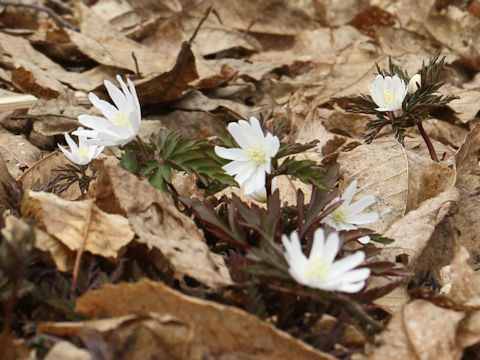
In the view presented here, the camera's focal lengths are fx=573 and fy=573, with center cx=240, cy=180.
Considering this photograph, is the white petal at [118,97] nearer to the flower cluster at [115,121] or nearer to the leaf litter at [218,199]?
the flower cluster at [115,121]

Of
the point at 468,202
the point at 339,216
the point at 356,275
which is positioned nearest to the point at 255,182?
the point at 339,216

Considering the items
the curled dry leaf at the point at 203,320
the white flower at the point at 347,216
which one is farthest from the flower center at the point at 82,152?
the white flower at the point at 347,216

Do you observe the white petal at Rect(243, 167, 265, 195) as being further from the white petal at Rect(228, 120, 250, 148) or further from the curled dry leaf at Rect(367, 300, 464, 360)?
the curled dry leaf at Rect(367, 300, 464, 360)

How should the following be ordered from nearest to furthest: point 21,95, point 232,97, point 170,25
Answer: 1. point 21,95
2. point 232,97
3. point 170,25

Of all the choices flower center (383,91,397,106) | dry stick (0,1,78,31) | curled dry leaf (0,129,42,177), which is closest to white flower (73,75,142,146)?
curled dry leaf (0,129,42,177)

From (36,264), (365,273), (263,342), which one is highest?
(365,273)

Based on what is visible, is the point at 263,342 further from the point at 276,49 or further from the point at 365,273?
the point at 276,49

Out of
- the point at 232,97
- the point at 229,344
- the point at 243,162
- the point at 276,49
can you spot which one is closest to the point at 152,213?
the point at 243,162

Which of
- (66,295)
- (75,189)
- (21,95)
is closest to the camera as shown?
(66,295)

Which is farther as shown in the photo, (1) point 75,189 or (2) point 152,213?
(1) point 75,189
